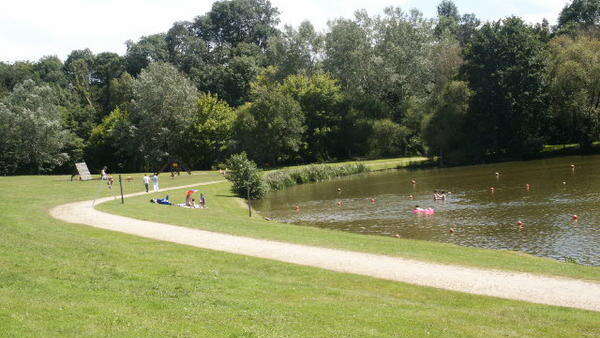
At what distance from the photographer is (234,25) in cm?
13625

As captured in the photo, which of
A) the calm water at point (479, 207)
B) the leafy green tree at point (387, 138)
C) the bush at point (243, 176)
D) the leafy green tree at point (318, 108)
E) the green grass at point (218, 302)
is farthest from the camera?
the leafy green tree at point (318, 108)

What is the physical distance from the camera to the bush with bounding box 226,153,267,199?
4978 centimetres

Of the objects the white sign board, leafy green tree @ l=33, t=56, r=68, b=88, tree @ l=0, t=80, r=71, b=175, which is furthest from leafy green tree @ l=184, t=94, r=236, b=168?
leafy green tree @ l=33, t=56, r=68, b=88

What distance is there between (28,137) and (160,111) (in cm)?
1820

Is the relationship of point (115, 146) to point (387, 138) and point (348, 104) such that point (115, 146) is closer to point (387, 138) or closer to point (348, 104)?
point (348, 104)

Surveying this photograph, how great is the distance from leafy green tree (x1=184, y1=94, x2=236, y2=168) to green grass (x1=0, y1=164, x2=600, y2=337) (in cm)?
6515

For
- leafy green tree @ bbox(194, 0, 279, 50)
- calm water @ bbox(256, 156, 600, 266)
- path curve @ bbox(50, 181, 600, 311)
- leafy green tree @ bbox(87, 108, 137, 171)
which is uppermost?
leafy green tree @ bbox(194, 0, 279, 50)

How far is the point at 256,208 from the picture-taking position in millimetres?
44812

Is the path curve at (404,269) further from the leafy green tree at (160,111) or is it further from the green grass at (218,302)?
the leafy green tree at (160,111)

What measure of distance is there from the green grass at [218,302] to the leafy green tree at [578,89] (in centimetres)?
6394

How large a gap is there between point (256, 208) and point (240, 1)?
334ft

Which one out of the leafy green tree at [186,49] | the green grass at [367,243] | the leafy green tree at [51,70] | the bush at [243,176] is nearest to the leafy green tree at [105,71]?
the leafy green tree at [51,70]

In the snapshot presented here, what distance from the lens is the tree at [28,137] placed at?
73625mm

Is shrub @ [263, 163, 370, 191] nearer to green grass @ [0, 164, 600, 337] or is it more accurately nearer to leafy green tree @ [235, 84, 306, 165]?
leafy green tree @ [235, 84, 306, 165]
